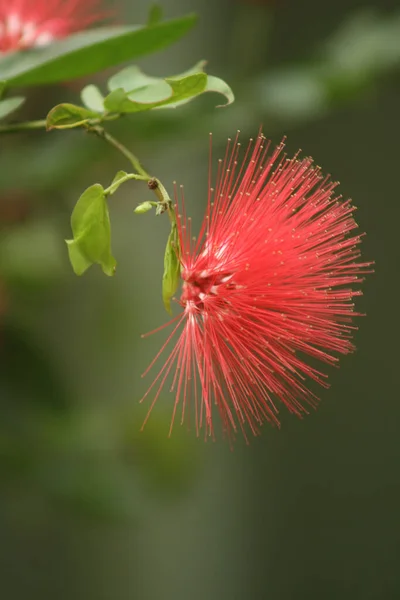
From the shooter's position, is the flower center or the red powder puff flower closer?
the flower center

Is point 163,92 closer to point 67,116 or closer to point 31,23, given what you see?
point 67,116

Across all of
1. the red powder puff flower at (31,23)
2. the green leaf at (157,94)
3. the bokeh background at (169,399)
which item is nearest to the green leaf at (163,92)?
the green leaf at (157,94)

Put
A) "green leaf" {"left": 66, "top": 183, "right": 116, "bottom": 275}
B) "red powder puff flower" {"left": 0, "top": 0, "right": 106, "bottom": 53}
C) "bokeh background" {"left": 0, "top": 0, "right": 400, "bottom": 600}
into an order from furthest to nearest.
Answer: "bokeh background" {"left": 0, "top": 0, "right": 400, "bottom": 600} < "red powder puff flower" {"left": 0, "top": 0, "right": 106, "bottom": 53} < "green leaf" {"left": 66, "top": 183, "right": 116, "bottom": 275}

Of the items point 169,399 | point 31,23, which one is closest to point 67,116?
point 31,23

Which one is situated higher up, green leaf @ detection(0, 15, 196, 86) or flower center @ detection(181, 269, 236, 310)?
green leaf @ detection(0, 15, 196, 86)

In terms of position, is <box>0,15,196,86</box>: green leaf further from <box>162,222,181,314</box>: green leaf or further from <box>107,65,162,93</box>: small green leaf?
<box>162,222,181,314</box>: green leaf

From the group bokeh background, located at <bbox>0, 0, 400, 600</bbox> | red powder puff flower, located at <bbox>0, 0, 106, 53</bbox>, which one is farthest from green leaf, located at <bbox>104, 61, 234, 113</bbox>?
bokeh background, located at <bbox>0, 0, 400, 600</bbox>
